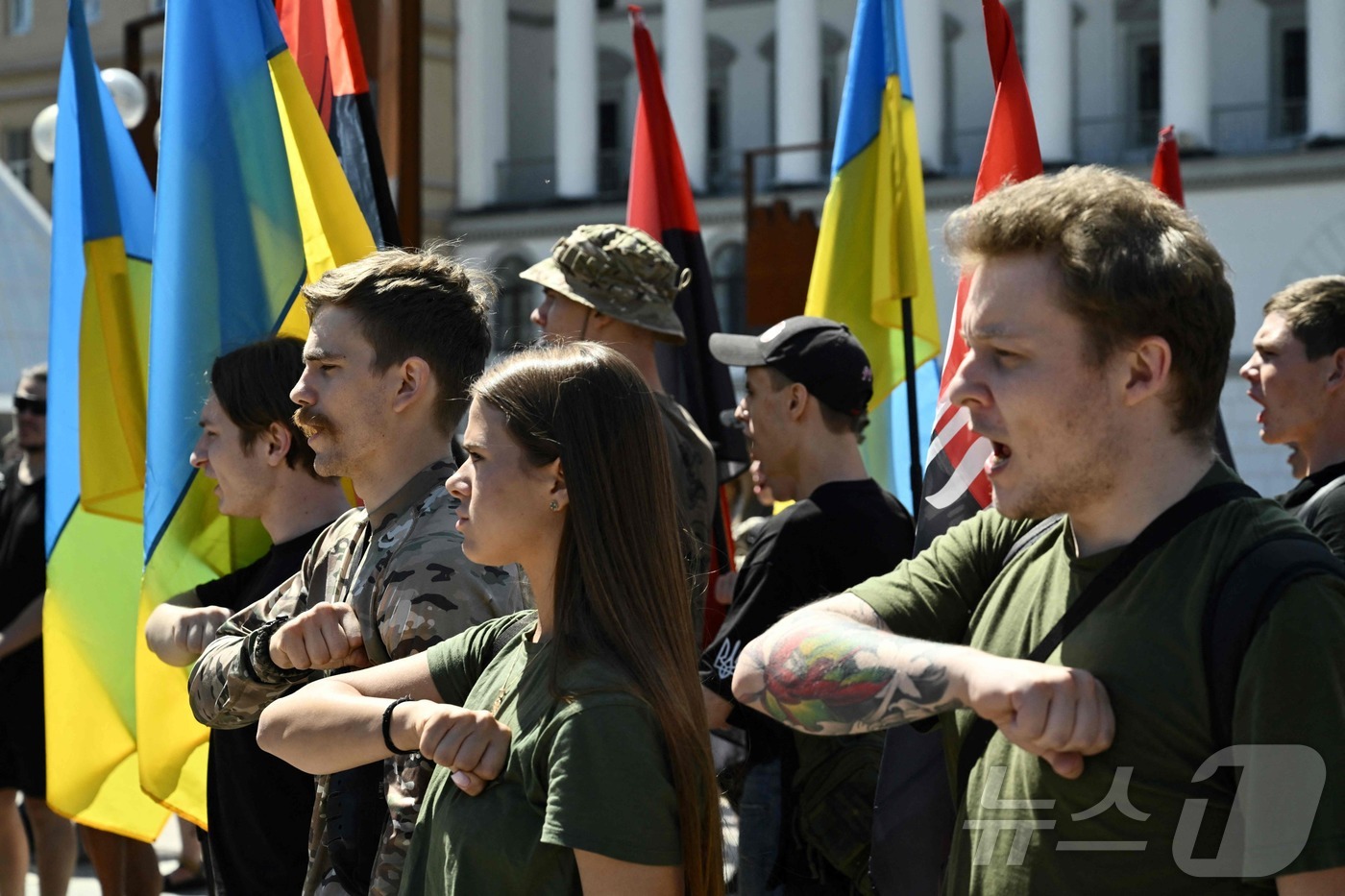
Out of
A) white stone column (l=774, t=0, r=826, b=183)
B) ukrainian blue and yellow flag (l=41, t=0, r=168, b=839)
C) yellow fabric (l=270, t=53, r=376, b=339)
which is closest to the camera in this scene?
yellow fabric (l=270, t=53, r=376, b=339)

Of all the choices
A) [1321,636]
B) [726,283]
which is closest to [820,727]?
[1321,636]

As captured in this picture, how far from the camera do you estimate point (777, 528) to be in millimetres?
3334

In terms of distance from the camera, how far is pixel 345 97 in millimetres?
4262

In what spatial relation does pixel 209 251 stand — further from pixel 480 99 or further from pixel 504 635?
pixel 480 99

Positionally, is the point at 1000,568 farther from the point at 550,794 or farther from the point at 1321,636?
the point at 550,794

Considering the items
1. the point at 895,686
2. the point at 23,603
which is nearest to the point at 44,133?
the point at 23,603

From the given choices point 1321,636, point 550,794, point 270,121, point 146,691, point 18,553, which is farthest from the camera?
point 18,553

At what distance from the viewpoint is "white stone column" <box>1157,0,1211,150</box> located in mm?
33406

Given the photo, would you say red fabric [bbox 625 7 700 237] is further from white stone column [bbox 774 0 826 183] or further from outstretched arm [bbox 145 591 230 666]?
white stone column [bbox 774 0 826 183]

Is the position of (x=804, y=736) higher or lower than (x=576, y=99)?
lower

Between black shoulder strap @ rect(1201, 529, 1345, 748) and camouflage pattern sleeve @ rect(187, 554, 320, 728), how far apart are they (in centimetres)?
138

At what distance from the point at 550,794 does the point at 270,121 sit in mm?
2504

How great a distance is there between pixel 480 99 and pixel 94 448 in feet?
128

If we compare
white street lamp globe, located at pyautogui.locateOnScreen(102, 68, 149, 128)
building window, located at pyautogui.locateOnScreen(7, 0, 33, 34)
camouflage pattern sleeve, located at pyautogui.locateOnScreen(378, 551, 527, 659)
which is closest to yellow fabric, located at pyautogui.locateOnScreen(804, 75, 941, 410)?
camouflage pattern sleeve, located at pyautogui.locateOnScreen(378, 551, 527, 659)
